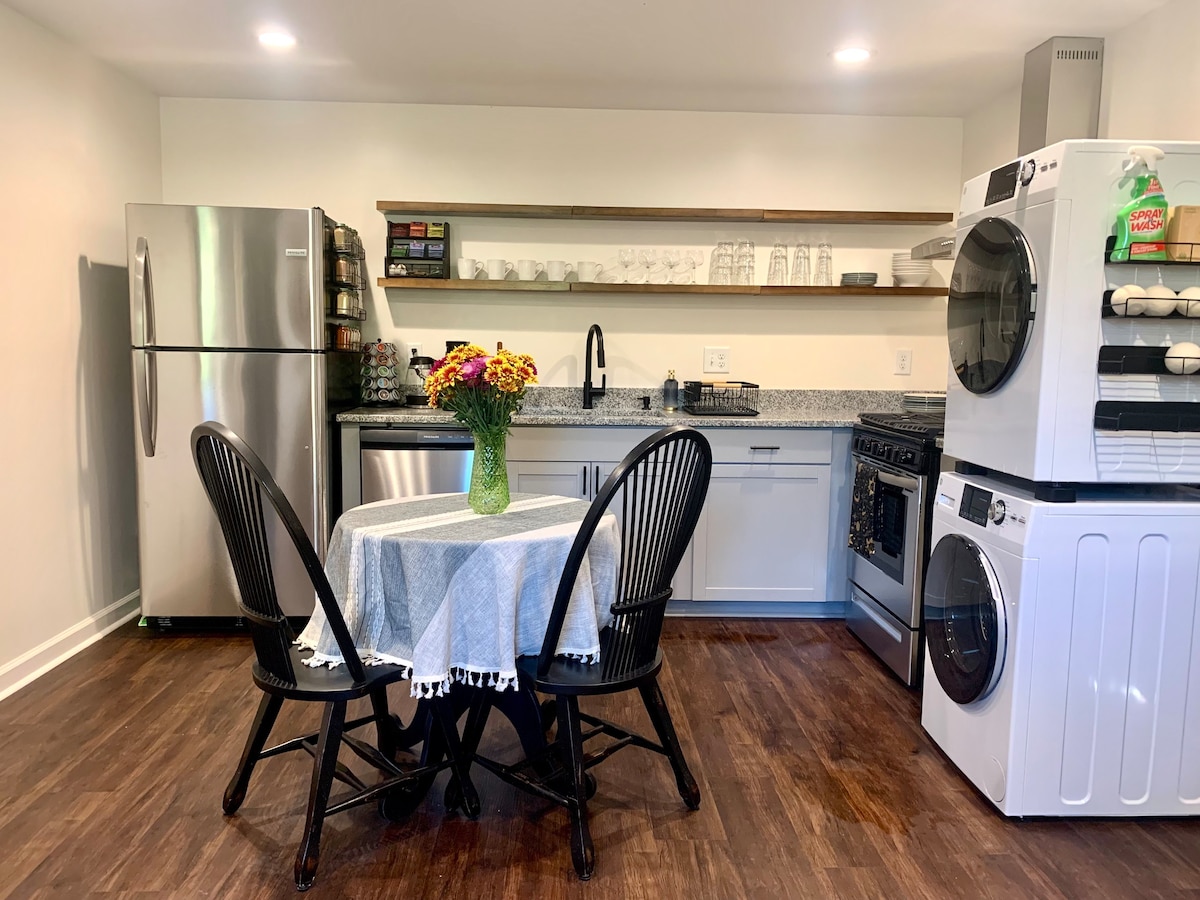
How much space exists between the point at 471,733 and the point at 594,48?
2.52 m

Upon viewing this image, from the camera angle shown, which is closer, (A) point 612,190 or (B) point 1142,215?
(B) point 1142,215

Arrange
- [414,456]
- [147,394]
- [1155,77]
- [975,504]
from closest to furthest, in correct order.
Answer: [975,504], [1155,77], [147,394], [414,456]

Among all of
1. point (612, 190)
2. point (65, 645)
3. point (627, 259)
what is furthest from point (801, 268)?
point (65, 645)

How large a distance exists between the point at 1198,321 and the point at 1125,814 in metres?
1.23

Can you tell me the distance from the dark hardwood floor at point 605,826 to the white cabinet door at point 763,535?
88 centimetres

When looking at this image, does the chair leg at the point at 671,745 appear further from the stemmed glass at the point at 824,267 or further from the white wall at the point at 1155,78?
the stemmed glass at the point at 824,267

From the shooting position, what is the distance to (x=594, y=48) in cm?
316

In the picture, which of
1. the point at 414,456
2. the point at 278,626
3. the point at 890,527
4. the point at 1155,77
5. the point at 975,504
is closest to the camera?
the point at 278,626

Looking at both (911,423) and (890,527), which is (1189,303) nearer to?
(911,423)

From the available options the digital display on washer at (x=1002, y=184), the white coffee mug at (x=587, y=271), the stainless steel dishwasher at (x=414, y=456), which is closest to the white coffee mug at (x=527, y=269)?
the white coffee mug at (x=587, y=271)

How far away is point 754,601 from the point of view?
3.67 meters

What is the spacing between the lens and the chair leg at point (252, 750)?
1996 millimetres

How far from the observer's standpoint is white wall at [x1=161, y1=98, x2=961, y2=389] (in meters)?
3.94

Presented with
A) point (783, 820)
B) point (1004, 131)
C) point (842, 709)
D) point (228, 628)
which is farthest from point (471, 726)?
point (1004, 131)
